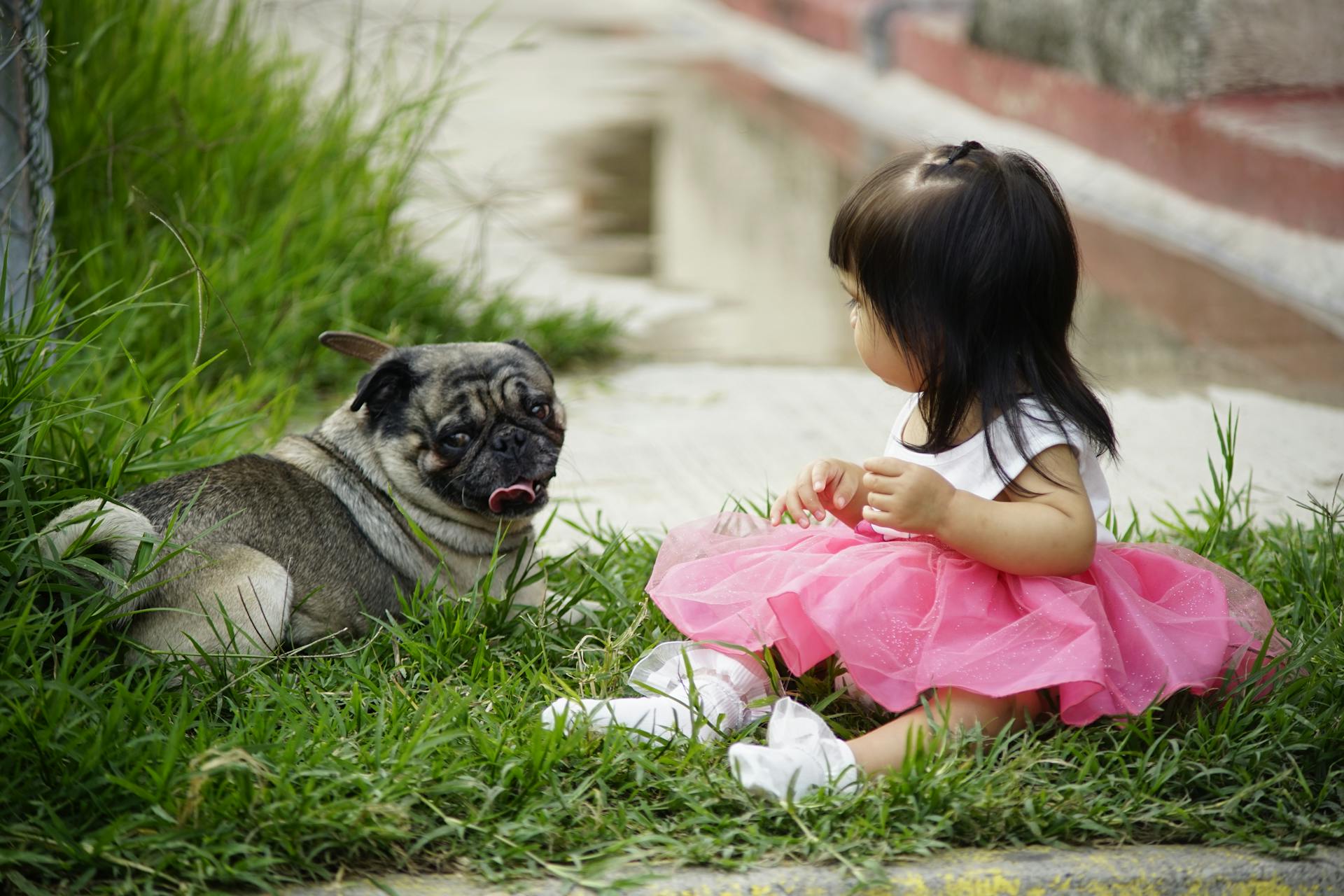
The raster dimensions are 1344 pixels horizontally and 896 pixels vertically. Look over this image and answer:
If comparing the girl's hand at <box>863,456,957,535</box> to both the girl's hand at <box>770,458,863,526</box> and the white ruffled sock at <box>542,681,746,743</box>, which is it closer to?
the girl's hand at <box>770,458,863,526</box>

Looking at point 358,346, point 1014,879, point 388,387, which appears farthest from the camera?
point 358,346

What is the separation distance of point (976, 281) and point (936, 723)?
2.85ft

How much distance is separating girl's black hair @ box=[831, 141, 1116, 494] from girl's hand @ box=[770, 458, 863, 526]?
0.21m

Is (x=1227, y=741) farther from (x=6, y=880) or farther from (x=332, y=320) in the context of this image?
(x=332, y=320)

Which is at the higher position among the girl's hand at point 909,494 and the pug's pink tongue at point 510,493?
the girl's hand at point 909,494

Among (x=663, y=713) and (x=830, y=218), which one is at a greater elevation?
(x=663, y=713)

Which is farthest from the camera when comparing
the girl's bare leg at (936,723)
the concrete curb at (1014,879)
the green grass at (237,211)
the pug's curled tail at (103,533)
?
the green grass at (237,211)

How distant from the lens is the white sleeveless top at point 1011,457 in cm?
267

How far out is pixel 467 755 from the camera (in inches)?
100

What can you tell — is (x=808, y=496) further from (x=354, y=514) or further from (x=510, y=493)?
(x=354, y=514)

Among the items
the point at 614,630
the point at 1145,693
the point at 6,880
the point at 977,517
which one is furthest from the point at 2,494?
the point at 1145,693

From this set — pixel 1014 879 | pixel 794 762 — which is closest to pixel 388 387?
pixel 794 762

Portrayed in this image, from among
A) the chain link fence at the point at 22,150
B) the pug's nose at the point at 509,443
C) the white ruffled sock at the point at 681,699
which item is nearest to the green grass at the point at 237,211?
the chain link fence at the point at 22,150

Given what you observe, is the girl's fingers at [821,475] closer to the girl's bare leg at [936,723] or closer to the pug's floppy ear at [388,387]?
the girl's bare leg at [936,723]
